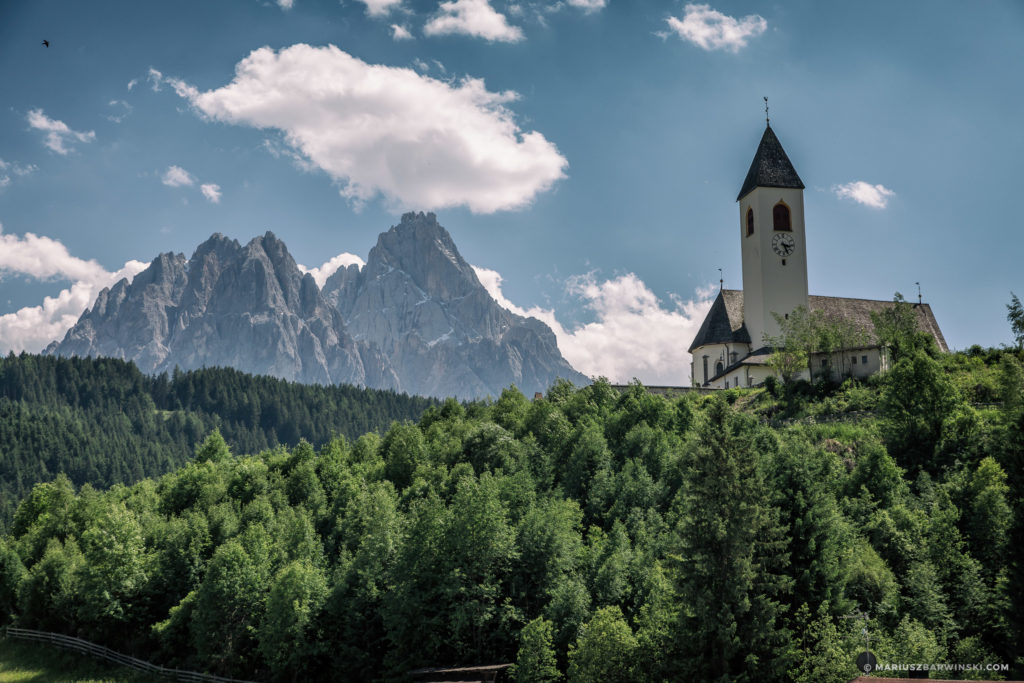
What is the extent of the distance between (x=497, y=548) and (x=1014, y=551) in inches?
903

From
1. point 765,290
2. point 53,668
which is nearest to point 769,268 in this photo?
point 765,290

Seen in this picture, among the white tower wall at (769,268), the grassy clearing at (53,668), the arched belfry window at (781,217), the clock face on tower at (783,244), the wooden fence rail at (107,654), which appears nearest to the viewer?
the wooden fence rail at (107,654)

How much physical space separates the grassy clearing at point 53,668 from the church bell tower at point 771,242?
66.8 m

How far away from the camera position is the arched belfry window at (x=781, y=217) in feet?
319

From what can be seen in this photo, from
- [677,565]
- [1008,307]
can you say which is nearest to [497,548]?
[677,565]

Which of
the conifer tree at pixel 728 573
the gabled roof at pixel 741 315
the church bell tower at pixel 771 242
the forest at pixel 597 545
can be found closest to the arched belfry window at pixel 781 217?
the church bell tower at pixel 771 242

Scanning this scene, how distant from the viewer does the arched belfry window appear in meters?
97.3

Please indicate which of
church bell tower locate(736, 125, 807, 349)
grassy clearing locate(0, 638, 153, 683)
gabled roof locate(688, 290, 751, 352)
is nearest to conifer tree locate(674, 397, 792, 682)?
grassy clearing locate(0, 638, 153, 683)

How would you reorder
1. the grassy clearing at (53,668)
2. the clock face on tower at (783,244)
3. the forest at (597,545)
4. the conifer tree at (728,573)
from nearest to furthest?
the conifer tree at (728,573), the forest at (597,545), the grassy clearing at (53,668), the clock face on tower at (783,244)

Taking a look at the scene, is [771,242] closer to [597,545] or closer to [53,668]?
[597,545]

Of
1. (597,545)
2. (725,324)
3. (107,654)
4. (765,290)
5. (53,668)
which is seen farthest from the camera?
A: (725,324)

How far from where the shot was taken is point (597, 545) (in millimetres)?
46531

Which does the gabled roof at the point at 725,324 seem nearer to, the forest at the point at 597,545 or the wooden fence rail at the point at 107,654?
the forest at the point at 597,545

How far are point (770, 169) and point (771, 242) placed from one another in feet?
29.4
